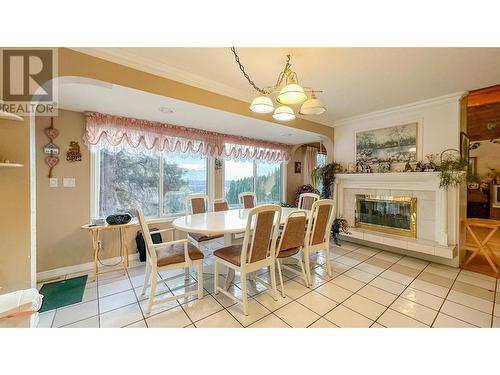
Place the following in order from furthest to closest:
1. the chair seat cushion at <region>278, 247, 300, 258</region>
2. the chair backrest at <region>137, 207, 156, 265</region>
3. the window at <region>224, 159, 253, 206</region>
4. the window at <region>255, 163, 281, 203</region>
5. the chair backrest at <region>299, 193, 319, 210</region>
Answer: the window at <region>255, 163, 281, 203</region> < the window at <region>224, 159, 253, 206</region> < the chair backrest at <region>299, 193, 319, 210</region> < the chair seat cushion at <region>278, 247, 300, 258</region> < the chair backrest at <region>137, 207, 156, 265</region>

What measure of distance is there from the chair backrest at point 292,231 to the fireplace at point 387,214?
221cm

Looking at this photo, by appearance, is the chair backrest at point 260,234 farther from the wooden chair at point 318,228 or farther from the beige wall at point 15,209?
the beige wall at point 15,209

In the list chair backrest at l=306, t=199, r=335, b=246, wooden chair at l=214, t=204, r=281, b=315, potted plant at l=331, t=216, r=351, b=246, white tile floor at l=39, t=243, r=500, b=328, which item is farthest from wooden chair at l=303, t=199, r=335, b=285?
potted plant at l=331, t=216, r=351, b=246

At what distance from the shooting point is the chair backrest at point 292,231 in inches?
85.8

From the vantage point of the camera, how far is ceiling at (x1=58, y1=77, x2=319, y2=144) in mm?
2131

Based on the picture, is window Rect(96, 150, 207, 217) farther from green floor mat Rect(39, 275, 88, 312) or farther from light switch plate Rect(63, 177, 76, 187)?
green floor mat Rect(39, 275, 88, 312)

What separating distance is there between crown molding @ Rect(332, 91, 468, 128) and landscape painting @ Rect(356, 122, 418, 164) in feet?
0.83

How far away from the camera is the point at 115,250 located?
3.07 meters

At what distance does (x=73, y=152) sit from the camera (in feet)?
9.13

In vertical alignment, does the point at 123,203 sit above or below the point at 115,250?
above

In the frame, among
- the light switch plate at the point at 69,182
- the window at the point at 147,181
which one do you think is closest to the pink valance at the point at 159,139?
the window at the point at 147,181
